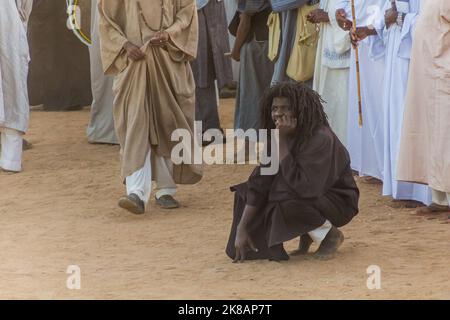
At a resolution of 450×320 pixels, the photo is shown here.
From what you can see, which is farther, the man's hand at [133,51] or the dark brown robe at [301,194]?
the man's hand at [133,51]

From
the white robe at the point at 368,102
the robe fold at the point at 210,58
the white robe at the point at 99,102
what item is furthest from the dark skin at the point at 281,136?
the white robe at the point at 99,102

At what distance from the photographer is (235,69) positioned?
15.4 meters

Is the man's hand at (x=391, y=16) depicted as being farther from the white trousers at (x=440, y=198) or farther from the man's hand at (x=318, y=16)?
the white trousers at (x=440, y=198)

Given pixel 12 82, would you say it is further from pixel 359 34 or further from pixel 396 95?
pixel 396 95

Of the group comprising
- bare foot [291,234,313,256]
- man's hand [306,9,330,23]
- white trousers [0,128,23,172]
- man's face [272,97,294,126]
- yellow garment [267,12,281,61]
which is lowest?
white trousers [0,128,23,172]

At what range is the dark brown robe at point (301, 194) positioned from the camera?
6.76 meters

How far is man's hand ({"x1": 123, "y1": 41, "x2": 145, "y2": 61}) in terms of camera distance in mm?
8477

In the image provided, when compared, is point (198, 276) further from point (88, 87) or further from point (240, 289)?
point (88, 87)

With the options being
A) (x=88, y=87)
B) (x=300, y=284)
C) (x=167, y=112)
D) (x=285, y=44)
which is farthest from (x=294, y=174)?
(x=88, y=87)

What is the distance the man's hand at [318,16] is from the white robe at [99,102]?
257cm

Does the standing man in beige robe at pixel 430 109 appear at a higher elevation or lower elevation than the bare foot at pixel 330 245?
higher

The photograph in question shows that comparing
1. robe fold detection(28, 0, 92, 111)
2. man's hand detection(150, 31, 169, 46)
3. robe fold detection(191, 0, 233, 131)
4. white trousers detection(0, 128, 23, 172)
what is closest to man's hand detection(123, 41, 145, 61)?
man's hand detection(150, 31, 169, 46)

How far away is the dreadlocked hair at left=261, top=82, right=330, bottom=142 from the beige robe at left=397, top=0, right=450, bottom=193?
4.72 feet

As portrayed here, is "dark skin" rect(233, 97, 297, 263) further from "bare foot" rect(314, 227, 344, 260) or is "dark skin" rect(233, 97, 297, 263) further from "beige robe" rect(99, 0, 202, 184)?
"beige robe" rect(99, 0, 202, 184)
